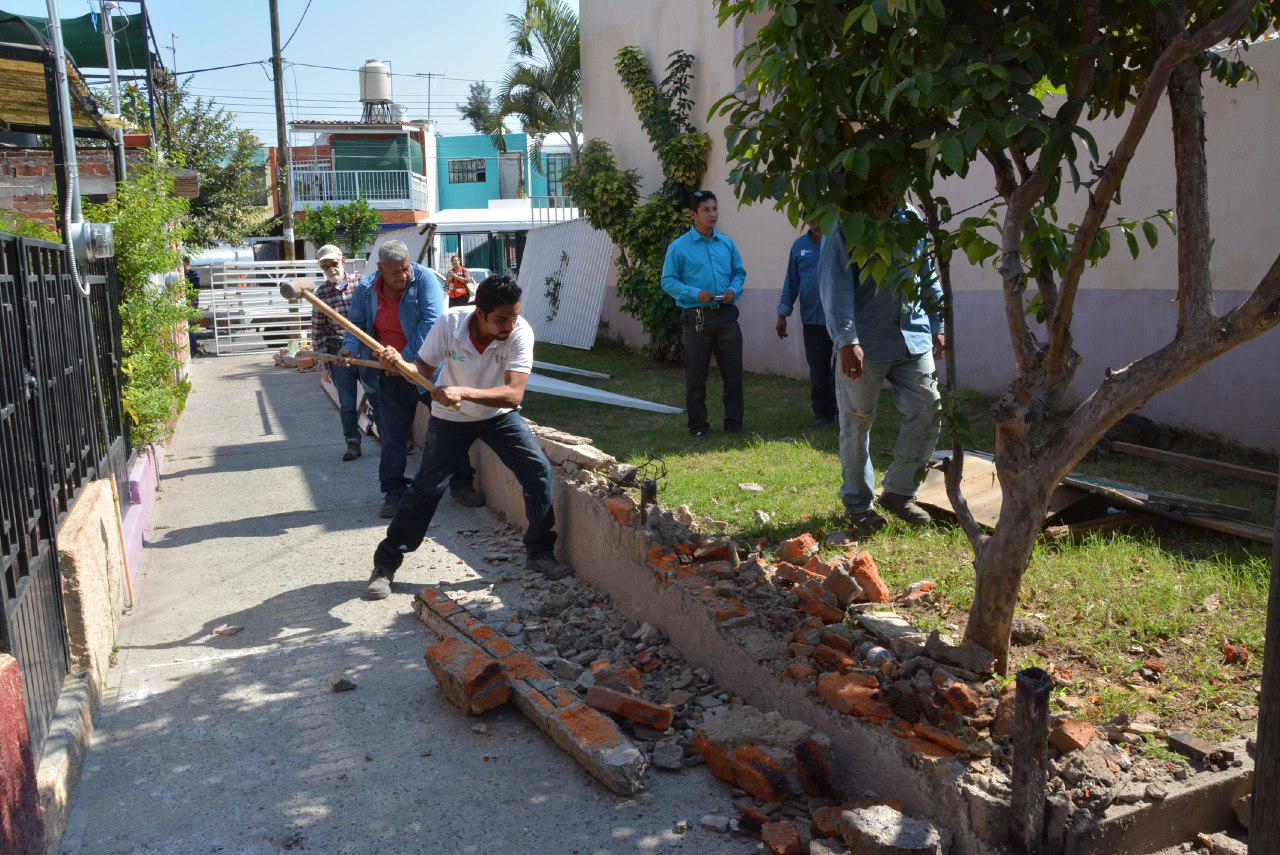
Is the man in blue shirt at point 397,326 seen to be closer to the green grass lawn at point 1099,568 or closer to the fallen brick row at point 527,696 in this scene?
the green grass lawn at point 1099,568

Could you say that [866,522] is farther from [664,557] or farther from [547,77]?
[547,77]

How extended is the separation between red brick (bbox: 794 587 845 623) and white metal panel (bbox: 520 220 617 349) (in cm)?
1155

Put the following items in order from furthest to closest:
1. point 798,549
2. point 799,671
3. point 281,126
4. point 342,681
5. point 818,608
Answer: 1. point 281,126
2. point 798,549
3. point 342,681
4. point 818,608
5. point 799,671

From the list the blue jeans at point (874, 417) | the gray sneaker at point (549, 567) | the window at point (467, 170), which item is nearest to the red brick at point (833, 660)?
the blue jeans at point (874, 417)

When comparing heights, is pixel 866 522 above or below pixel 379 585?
above

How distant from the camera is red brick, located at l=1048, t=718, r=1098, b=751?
3.02m

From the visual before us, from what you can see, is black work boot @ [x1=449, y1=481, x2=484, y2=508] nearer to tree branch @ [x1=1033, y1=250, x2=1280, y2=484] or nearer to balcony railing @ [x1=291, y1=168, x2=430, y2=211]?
tree branch @ [x1=1033, y1=250, x2=1280, y2=484]

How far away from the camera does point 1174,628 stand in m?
3.94

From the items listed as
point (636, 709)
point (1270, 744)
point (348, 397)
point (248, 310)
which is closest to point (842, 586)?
point (636, 709)

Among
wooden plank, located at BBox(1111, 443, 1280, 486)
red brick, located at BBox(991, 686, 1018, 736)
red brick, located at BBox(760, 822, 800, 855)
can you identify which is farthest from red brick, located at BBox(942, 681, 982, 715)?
wooden plank, located at BBox(1111, 443, 1280, 486)

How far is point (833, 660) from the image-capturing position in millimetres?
3736

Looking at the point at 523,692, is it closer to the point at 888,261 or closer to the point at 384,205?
the point at 888,261

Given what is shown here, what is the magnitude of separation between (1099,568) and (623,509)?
7.38 feet

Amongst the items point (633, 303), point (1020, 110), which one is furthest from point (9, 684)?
point (633, 303)
